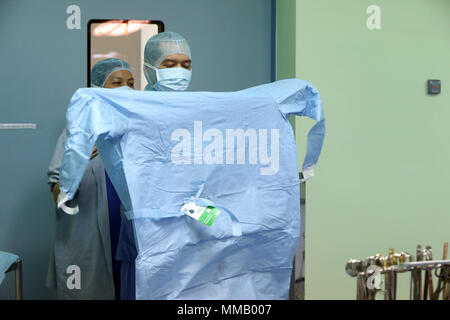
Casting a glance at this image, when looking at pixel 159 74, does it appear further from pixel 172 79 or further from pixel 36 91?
pixel 36 91

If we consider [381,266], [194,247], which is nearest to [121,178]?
[194,247]

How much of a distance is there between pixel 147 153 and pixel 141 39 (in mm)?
1373

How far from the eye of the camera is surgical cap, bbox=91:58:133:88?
2521mm

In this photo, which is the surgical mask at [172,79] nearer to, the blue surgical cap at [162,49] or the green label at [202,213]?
the blue surgical cap at [162,49]

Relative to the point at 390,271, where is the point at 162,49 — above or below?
above

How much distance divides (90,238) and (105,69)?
2.30 ft

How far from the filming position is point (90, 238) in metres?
2.35

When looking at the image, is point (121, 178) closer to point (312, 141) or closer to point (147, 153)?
point (147, 153)

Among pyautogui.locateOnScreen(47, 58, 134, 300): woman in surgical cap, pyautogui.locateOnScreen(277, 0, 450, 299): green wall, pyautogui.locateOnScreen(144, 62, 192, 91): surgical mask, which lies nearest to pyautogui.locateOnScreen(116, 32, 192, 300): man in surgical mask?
pyautogui.locateOnScreen(144, 62, 192, 91): surgical mask

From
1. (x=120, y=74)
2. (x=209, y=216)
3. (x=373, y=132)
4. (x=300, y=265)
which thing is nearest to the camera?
(x=209, y=216)

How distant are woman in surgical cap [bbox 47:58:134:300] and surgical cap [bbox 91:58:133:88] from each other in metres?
0.31

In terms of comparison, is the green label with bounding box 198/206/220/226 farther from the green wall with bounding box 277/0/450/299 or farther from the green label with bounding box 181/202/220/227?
A: the green wall with bounding box 277/0/450/299

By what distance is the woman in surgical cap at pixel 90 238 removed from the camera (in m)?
2.31

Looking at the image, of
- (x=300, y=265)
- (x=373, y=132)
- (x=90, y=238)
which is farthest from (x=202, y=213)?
(x=373, y=132)
